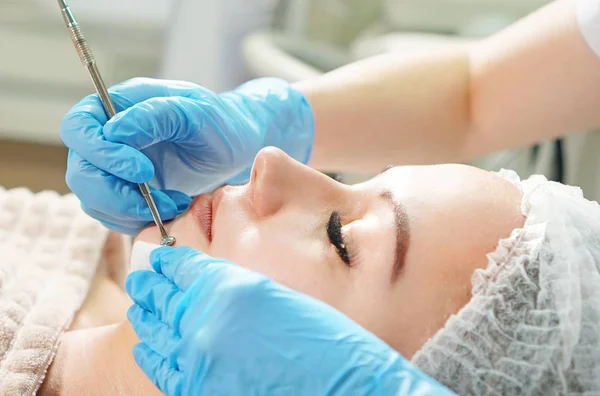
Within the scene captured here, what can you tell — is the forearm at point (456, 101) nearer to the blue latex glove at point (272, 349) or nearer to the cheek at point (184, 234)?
the cheek at point (184, 234)

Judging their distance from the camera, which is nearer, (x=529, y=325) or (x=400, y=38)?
(x=529, y=325)

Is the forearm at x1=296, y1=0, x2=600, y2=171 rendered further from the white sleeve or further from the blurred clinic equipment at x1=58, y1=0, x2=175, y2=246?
the blurred clinic equipment at x1=58, y1=0, x2=175, y2=246

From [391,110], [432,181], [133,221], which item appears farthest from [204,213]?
[391,110]

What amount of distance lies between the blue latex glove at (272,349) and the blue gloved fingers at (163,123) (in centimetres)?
31

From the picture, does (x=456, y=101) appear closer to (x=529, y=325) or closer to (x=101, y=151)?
(x=529, y=325)

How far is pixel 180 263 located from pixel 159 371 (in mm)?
163

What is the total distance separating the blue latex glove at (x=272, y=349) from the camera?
32.5 inches

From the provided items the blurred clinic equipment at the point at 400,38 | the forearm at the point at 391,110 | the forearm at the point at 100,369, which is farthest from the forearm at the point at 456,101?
the forearm at the point at 100,369

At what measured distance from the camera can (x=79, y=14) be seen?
8.63 feet

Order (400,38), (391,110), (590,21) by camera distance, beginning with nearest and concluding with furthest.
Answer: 1. (590,21)
2. (391,110)
3. (400,38)

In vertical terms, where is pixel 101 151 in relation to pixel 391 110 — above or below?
below

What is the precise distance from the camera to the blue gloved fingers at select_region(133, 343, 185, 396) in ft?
2.92

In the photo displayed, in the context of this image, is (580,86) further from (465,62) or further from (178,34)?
(178,34)

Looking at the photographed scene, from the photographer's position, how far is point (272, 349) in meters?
0.85
